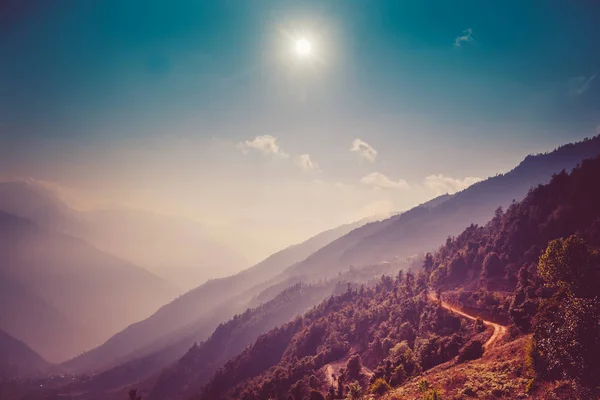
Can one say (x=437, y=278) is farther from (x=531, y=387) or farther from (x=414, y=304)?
(x=531, y=387)

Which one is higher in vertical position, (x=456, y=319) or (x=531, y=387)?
(x=531, y=387)

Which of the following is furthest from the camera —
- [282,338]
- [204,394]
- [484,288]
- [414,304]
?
[282,338]

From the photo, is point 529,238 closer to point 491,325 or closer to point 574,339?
point 491,325

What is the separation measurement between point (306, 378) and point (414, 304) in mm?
41718

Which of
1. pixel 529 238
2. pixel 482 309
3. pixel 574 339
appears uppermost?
pixel 529 238

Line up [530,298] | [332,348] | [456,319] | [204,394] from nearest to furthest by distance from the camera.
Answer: [530,298] → [456,319] → [332,348] → [204,394]

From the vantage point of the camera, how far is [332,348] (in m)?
111

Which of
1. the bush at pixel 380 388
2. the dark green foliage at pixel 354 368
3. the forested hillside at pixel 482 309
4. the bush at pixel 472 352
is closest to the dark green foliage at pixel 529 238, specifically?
the forested hillside at pixel 482 309

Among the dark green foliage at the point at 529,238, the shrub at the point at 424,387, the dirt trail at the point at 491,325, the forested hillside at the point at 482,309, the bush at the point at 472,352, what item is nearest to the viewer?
the forested hillside at the point at 482,309

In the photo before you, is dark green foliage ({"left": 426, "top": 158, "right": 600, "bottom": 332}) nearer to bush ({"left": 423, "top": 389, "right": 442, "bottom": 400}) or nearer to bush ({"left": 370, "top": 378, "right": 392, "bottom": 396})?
bush ({"left": 370, "top": 378, "right": 392, "bottom": 396})

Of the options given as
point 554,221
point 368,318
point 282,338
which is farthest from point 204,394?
point 554,221

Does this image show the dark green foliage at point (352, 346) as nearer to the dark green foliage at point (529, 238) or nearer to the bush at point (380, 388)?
the bush at point (380, 388)

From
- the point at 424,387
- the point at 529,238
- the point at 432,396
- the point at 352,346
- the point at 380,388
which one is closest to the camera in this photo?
the point at 432,396

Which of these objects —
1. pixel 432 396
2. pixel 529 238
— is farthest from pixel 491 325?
pixel 529 238
